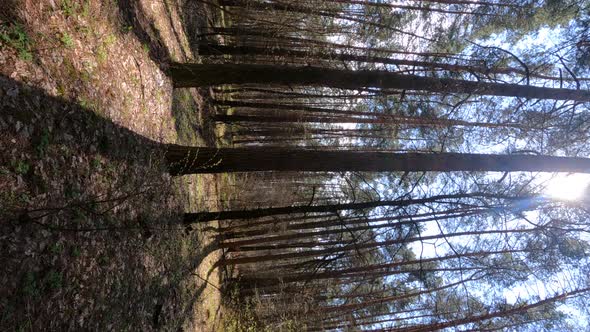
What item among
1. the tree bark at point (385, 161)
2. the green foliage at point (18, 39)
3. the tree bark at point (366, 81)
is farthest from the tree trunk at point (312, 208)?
the green foliage at point (18, 39)

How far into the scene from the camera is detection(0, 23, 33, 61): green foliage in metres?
3.72

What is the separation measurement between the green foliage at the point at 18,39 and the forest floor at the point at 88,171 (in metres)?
0.01

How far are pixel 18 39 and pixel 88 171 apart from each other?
161 cm

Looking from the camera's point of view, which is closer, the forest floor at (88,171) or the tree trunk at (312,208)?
the forest floor at (88,171)

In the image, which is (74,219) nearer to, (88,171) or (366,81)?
(88,171)

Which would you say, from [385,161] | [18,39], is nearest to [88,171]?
[18,39]

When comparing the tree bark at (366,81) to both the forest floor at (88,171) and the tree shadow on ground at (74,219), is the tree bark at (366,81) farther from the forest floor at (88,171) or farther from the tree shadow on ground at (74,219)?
the tree shadow on ground at (74,219)

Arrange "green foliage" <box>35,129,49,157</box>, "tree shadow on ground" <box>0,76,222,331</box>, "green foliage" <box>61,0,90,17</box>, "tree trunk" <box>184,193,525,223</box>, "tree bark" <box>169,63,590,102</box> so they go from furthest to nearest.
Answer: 1. "tree trunk" <box>184,193,525,223</box>
2. "tree bark" <box>169,63,590,102</box>
3. "green foliage" <box>61,0,90,17</box>
4. "green foliage" <box>35,129,49,157</box>
5. "tree shadow on ground" <box>0,76,222,331</box>

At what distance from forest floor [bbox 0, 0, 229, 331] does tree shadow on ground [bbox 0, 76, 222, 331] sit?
0.01 metres

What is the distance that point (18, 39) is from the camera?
12.7 ft

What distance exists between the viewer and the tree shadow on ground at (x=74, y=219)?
3705 millimetres

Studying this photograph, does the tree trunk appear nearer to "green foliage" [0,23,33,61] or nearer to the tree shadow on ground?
the tree shadow on ground

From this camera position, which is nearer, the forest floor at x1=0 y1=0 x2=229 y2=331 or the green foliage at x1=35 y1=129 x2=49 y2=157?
the forest floor at x1=0 y1=0 x2=229 y2=331

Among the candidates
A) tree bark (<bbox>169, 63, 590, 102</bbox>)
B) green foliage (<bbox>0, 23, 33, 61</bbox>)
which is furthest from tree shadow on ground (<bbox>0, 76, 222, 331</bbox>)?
tree bark (<bbox>169, 63, 590, 102</bbox>)
